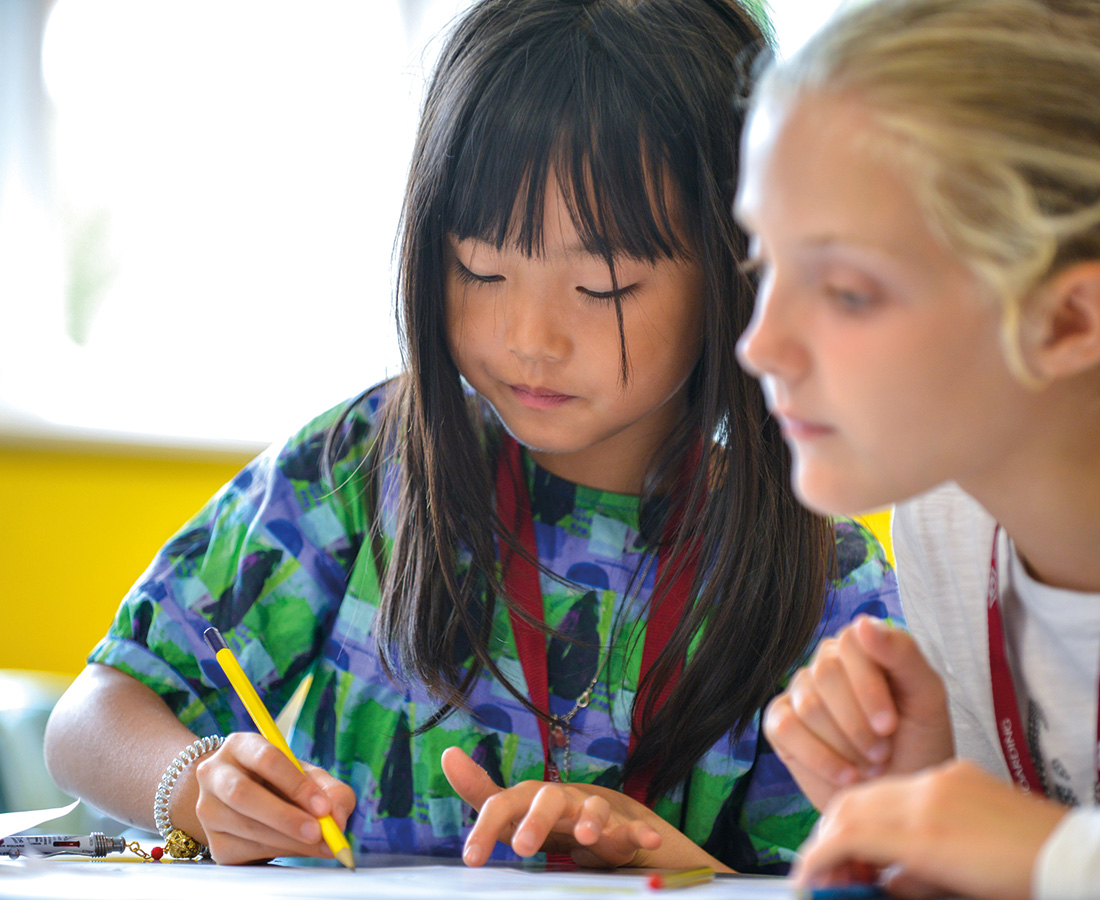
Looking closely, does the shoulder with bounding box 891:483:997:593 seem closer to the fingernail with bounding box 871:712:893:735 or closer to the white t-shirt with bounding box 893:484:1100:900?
the white t-shirt with bounding box 893:484:1100:900

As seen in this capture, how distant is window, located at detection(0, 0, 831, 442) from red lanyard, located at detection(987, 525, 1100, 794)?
2.01 metres

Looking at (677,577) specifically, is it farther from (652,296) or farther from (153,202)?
(153,202)

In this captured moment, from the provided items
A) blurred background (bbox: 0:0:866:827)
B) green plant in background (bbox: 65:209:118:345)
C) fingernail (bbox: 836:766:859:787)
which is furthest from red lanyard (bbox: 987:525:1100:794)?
green plant in background (bbox: 65:209:118:345)

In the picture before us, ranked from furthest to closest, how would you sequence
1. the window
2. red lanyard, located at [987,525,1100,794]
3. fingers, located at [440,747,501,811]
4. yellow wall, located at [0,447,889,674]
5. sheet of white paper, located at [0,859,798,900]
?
the window → yellow wall, located at [0,447,889,674] → fingers, located at [440,747,501,811] → red lanyard, located at [987,525,1100,794] → sheet of white paper, located at [0,859,798,900]

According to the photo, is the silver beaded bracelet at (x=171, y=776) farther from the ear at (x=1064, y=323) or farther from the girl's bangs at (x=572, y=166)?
the ear at (x=1064, y=323)

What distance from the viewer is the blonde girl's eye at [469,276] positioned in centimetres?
76

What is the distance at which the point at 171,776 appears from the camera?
73cm

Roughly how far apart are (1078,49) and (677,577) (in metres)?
0.49

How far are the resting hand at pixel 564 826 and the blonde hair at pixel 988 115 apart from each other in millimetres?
363

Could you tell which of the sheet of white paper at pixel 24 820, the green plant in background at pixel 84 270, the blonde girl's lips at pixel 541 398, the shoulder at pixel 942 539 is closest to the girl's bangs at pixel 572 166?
the blonde girl's lips at pixel 541 398

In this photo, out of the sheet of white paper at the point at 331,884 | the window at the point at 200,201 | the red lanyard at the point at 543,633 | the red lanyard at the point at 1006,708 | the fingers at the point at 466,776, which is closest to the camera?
the sheet of white paper at the point at 331,884

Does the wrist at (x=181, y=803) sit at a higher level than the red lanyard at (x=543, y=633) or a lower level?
lower

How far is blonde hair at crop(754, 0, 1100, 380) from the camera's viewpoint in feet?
1.42

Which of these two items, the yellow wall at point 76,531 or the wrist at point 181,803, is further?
the yellow wall at point 76,531
